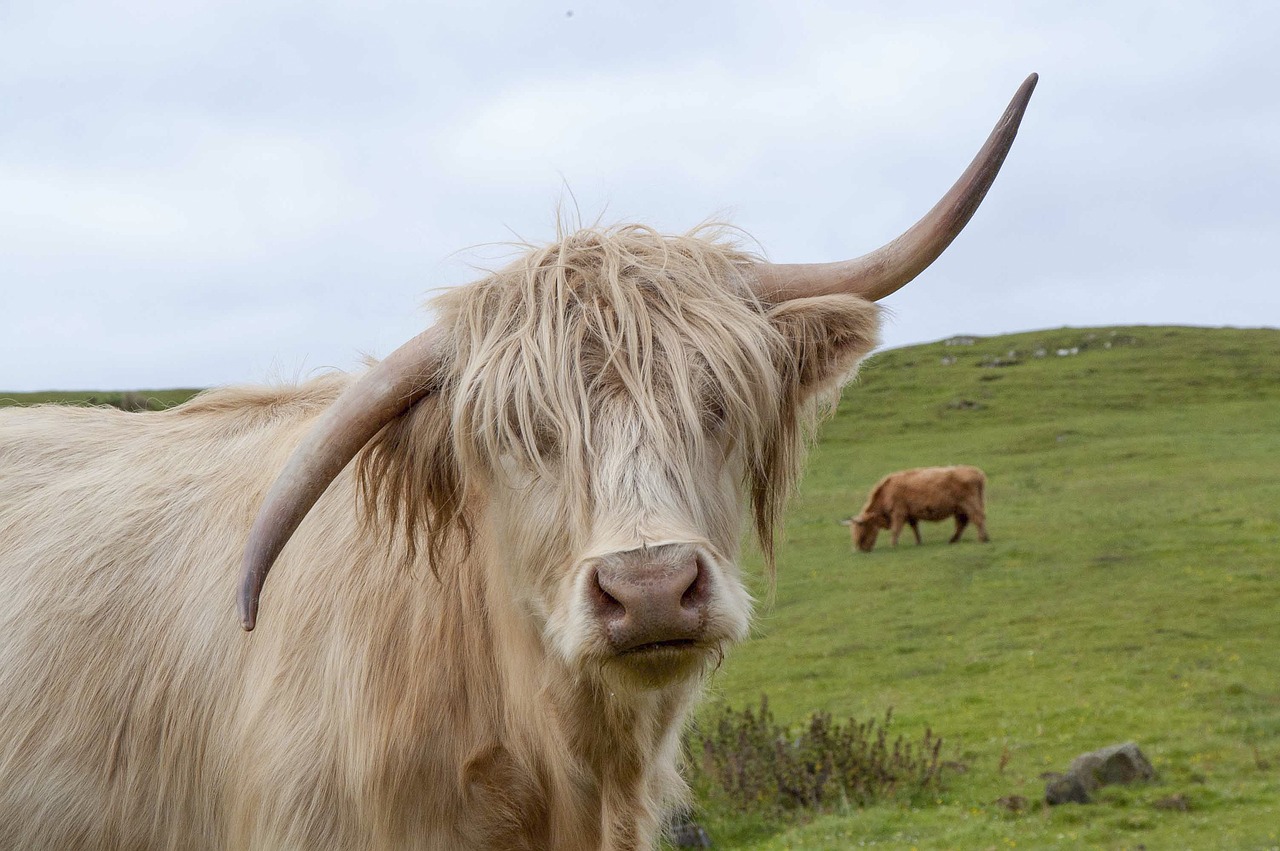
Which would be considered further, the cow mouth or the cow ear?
the cow ear

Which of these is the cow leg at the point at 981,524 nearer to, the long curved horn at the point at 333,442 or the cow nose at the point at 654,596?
the long curved horn at the point at 333,442

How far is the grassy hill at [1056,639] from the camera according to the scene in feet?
29.0

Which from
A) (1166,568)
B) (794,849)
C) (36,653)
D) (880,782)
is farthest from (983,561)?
(36,653)

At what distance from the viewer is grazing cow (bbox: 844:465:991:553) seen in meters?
23.6

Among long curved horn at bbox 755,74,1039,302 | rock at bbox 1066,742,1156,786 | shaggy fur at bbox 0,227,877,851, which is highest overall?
long curved horn at bbox 755,74,1039,302

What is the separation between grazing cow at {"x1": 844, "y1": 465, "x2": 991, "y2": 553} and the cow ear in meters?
20.6

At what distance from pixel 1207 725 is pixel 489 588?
9.55 m

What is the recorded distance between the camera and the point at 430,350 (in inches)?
129

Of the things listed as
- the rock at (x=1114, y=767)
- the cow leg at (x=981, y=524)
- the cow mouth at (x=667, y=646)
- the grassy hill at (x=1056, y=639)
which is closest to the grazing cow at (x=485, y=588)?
the cow mouth at (x=667, y=646)

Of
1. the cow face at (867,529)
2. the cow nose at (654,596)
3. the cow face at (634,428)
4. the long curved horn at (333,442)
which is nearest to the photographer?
the cow nose at (654,596)

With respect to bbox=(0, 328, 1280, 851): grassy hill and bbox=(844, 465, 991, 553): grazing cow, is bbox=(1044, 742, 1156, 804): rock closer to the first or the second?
bbox=(0, 328, 1280, 851): grassy hill

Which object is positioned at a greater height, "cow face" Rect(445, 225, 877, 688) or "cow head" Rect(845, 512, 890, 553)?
"cow face" Rect(445, 225, 877, 688)

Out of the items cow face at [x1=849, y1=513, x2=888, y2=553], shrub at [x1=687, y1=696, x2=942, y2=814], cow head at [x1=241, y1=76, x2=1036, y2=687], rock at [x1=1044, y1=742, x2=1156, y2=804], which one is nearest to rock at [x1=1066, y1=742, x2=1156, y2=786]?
rock at [x1=1044, y1=742, x2=1156, y2=804]

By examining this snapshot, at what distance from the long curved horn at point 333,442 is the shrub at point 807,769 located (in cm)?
700
